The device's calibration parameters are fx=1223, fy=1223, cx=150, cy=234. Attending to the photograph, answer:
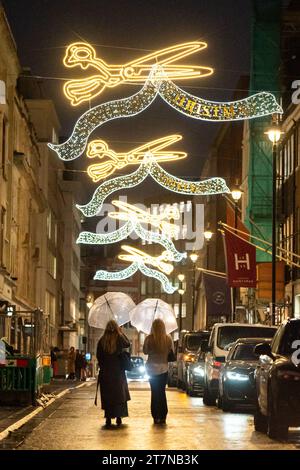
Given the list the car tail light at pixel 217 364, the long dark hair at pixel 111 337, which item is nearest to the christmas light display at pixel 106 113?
the car tail light at pixel 217 364

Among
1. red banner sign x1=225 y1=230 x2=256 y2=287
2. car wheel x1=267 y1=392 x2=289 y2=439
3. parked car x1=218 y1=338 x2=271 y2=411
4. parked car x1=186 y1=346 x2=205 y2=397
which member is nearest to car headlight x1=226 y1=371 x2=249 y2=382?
parked car x1=218 y1=338 x2=271 y2=411

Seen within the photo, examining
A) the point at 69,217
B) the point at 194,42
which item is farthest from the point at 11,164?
the point at 69,217

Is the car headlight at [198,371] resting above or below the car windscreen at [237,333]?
below

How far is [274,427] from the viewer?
56.7 ft

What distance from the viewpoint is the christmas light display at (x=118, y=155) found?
39.2m

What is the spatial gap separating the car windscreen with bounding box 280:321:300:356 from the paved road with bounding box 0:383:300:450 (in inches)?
50.7

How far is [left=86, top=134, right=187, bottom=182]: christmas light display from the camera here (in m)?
39.2

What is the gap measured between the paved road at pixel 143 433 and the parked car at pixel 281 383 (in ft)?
0.96

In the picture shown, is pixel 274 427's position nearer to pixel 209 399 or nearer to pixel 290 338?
pixel 290 338

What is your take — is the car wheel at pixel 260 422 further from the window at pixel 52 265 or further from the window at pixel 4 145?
the window at pixel 52 265

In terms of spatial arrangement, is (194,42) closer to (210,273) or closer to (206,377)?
(206,377)

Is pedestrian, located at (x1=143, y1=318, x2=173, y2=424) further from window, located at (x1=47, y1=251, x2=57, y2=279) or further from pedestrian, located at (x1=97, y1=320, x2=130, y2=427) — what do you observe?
window, located at (x1=47, y1=251, x2=57, y2=279)

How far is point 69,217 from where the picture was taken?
116562 millimetres
